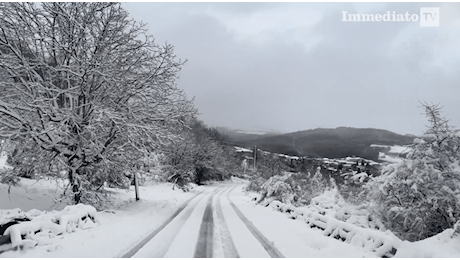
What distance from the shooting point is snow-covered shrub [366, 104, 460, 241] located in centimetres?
788

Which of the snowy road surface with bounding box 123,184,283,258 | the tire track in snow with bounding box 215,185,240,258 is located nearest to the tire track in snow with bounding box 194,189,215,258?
the snowy road surface with bounding box 123,184,283,258

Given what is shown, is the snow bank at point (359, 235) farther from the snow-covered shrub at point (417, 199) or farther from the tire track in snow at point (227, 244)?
the tire track in snow at point (227, 244)

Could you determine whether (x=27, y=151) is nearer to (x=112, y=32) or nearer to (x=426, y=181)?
(x=112, y=32)

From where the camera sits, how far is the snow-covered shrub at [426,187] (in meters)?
7.88

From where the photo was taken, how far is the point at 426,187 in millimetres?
8039

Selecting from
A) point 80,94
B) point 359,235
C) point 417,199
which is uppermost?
point 80,94

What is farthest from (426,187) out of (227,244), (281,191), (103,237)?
(103,237)

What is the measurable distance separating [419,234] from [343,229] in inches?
126

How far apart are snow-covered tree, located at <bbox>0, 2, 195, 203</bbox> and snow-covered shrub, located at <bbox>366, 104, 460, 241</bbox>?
30.3 feet

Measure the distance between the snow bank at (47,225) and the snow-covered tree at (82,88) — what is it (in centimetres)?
254

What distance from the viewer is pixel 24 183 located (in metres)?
15.4

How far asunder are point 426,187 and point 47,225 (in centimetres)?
1129

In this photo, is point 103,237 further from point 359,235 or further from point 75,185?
point 359,235

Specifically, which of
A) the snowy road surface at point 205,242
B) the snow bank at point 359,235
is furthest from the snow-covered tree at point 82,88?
the snow bank at point 359,235
